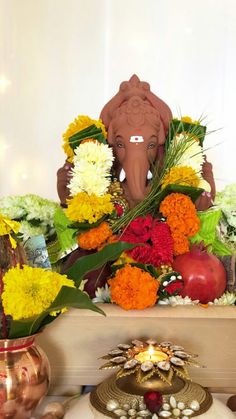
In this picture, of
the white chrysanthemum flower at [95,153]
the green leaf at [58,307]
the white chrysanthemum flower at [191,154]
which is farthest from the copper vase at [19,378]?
the white chrysanthemum flower at [191,154]

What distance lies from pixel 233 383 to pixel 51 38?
2105 millimetres

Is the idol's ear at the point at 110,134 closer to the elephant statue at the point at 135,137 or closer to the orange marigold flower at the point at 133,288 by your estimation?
the elephant statue at the point at 135,137

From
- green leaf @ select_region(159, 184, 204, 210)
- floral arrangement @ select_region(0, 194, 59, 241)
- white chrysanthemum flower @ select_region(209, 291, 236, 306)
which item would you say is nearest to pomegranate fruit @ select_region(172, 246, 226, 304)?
white chrysanthemum flower @ select_region(209, 291, 236, 306)

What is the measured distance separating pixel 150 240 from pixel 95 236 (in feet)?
0.36

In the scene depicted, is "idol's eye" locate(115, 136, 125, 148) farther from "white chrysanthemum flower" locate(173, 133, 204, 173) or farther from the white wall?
the white wall

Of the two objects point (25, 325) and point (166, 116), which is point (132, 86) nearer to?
point (166, 116)

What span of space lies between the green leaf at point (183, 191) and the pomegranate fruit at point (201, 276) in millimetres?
120

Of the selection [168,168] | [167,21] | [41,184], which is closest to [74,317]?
[168,168]

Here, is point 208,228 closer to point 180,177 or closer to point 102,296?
point 180,177

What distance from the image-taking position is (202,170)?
1249 millimetres

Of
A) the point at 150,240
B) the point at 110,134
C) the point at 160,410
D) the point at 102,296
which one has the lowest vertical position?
the point at 160,410

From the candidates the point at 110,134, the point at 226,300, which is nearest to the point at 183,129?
the point at 110,134

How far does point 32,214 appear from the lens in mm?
1279

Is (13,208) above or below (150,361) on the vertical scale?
above
